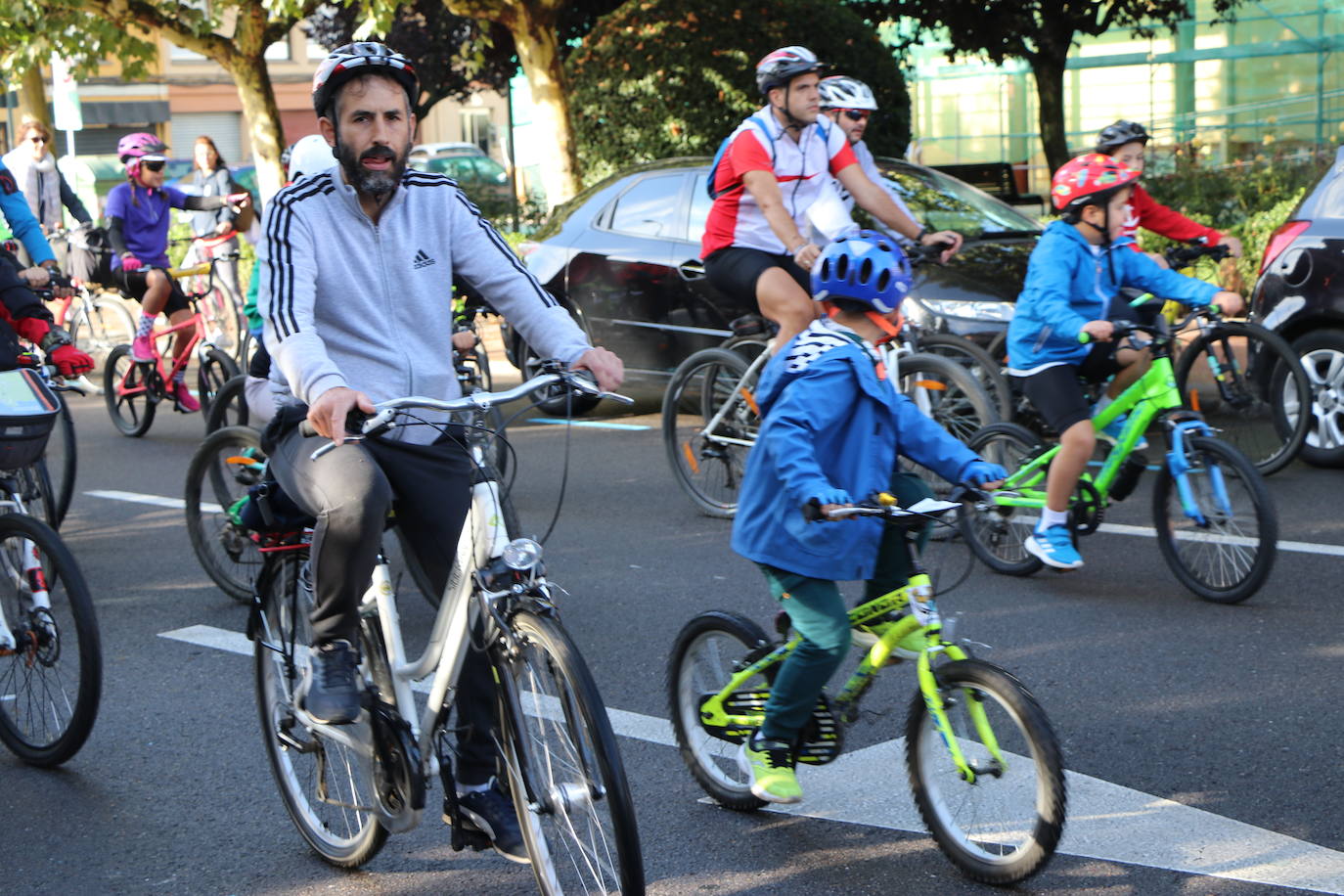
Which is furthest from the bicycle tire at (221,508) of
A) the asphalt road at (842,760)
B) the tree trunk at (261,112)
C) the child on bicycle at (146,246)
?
the tree trunk at (261,112)

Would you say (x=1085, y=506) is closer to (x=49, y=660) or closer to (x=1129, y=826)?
(x=1129, y=826)

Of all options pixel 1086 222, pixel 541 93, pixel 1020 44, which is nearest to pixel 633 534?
pixel 1086 222

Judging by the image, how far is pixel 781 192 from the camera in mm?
7641

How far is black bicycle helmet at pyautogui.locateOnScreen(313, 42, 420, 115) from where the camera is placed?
3623 millimetres

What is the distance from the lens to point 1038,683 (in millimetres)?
5387

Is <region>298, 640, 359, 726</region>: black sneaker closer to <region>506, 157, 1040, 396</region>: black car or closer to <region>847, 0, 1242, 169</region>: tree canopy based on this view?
<region>506, 157, 1040, 396</region>: black car

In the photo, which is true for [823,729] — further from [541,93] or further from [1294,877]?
[541,93]

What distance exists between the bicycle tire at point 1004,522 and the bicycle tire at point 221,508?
9.21 feet

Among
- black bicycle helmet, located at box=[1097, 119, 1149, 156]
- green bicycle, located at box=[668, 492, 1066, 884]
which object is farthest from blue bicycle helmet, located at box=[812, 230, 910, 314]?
black bicycle helmet, located at box=[1097, 119, 1149, 156]

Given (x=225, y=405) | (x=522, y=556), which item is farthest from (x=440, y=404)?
(x=225, y=405)

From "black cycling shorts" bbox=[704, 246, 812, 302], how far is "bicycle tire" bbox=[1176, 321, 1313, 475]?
1.94 meters

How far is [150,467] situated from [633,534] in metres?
3.94

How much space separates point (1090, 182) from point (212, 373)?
23.1 feet

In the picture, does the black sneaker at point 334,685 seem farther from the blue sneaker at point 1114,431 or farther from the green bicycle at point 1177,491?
the blue sneaker at point 1114,431
